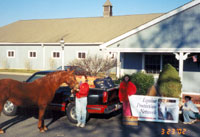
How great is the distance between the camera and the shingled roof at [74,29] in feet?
90.1

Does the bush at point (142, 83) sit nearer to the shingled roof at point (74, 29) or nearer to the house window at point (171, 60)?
the house window at point (171, 60)

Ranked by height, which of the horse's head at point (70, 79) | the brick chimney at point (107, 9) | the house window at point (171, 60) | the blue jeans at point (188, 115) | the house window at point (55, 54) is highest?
the brick chimney at point (107, 9)

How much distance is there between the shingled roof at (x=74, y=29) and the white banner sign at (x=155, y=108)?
17948 mm

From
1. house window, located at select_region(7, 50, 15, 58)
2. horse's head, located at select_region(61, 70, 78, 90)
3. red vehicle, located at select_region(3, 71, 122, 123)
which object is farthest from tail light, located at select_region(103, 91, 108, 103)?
house window, located at select_region(7, 50, 15, 58)

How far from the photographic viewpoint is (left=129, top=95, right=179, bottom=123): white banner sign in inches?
320

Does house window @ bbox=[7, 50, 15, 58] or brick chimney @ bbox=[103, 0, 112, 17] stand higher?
brick chimney @ bbox=[103, 0, 112, 17]

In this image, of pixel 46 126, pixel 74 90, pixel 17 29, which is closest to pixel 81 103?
pixel 74 90

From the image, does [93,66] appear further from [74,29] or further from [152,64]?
[74,29]

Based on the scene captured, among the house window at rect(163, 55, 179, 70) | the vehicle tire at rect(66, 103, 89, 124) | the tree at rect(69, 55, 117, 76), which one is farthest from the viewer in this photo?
the house window at rect(163, 55, 179, 70)

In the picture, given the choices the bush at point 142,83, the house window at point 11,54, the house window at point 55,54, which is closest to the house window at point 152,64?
the bush at point 142,83

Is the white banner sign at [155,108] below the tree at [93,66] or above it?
below

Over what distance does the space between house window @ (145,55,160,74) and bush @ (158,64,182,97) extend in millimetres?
3464

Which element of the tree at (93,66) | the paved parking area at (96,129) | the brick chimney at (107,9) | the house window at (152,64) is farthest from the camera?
the brick chimney at (107,9)

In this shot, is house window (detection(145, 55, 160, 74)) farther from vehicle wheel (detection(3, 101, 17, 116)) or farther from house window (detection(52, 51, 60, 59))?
house window (detection(52, 51, 60, 59))
